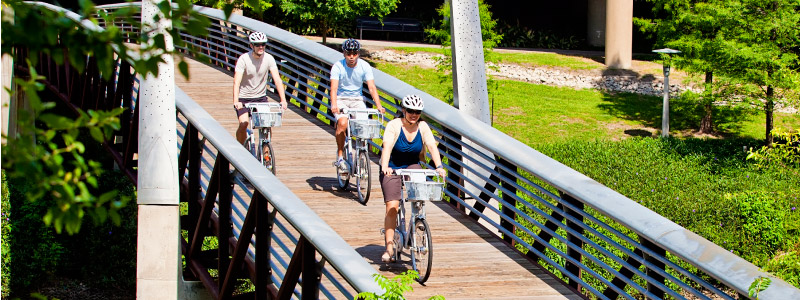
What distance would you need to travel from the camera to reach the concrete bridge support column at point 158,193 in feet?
40.2

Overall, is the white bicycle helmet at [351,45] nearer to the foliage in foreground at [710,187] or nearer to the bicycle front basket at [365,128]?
the bicycle front basket at [365,128]

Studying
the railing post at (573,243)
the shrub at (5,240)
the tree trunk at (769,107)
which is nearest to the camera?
the railing post at (573,243)

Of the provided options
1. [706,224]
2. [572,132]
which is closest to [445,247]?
[706,224]

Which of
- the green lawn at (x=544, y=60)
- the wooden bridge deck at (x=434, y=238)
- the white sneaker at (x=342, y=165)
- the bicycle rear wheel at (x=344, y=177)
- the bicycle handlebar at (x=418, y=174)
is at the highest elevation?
the bicycle handlebar at (x=418, y=174)

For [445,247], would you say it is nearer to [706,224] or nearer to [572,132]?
[706,224]

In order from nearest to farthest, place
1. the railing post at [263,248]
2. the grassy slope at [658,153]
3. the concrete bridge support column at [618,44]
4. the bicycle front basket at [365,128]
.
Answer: the railing post at [263,248] → the bicycle front basket at [365,128] → the grassy slope at [658,153] → the concrete bridge support column at [618,44]

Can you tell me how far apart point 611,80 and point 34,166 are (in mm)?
33198

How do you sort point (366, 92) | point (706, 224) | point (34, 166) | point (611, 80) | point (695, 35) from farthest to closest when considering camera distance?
point (611, 80) < point (695, 35) < point (706, 224) < point (366, 92) < point (34, 166)

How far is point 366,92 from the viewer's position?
14.7 metres

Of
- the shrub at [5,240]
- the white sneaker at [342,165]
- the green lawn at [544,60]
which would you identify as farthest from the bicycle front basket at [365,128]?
the green lawn at [544,60]

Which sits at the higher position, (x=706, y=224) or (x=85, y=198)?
(x=85, y=198)

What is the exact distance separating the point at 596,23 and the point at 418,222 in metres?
34.1

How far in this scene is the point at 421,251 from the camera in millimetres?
8789

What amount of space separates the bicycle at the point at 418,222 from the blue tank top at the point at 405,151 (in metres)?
0.19
